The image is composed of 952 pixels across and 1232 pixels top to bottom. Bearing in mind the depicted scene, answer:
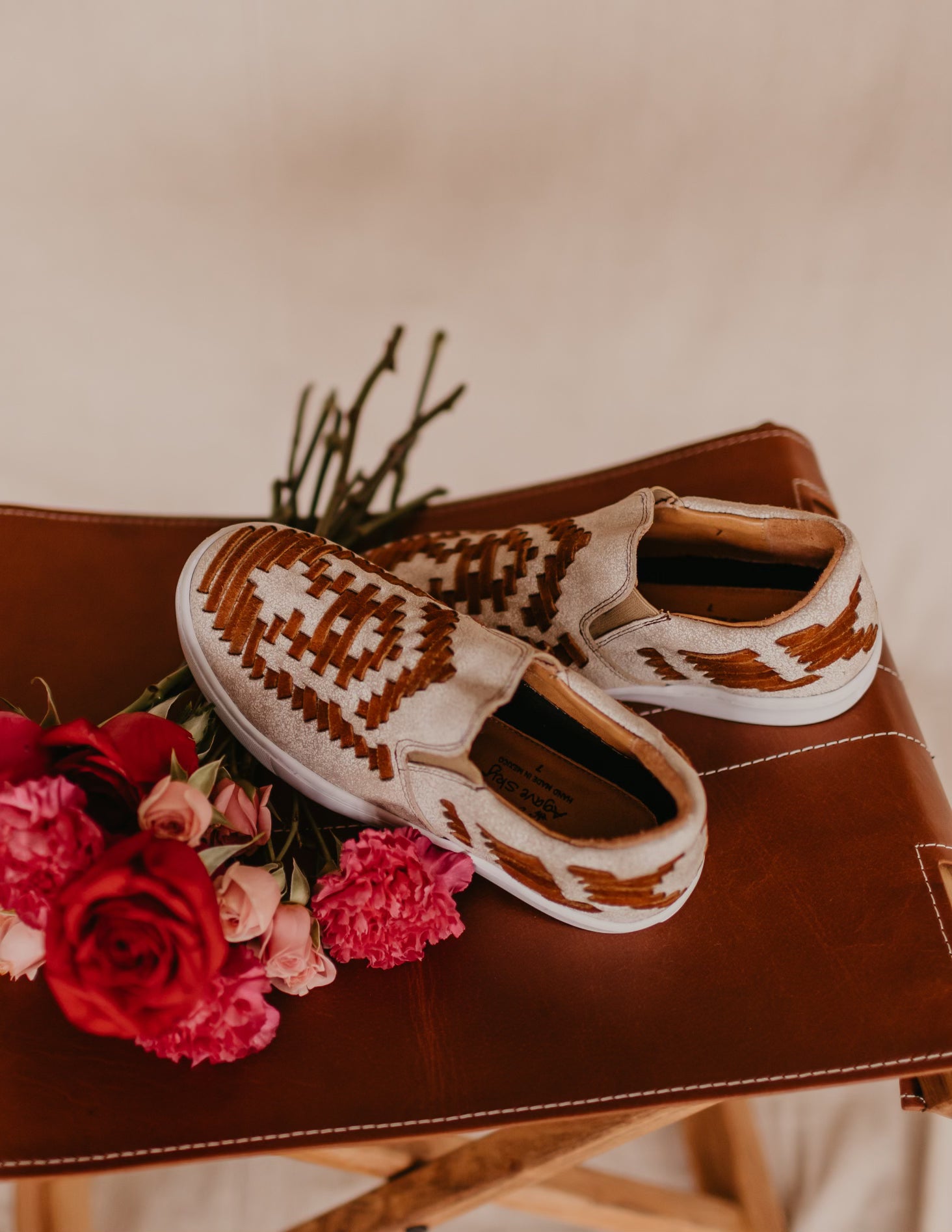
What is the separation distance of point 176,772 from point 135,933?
0.10 metres

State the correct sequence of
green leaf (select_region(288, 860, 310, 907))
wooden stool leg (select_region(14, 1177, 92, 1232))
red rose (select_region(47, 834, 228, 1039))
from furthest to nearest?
wooden stool leg (select_region(14, 1177, 92, 1232))
green leaf (select_region(288, 860, 310, 907))
red rose (select_region(47, 834, 228, 1039))

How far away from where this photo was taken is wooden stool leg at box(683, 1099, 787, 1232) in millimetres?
1065

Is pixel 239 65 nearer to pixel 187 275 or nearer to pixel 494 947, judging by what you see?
pixel 187 275

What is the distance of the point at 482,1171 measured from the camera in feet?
2.84

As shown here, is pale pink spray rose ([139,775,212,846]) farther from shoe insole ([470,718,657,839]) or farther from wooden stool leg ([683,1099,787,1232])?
wooden stool leg ([683,1099,787,1232])

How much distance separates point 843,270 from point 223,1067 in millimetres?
1400

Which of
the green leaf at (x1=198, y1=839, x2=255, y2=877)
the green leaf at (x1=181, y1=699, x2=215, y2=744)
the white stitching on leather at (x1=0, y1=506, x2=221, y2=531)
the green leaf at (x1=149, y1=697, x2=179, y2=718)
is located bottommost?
the green leaf at (x1=198, y1=839, x2=255, y2=877)

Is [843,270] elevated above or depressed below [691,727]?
above

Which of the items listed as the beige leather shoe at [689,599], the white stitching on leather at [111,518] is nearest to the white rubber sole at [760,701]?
the beige leather shoe at [689,599]

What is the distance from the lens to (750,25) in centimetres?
141

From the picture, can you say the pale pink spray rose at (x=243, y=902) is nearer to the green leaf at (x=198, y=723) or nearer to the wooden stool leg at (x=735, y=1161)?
the green leaf at (x=198, y=723)

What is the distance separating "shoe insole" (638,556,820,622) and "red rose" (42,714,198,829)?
412 mm

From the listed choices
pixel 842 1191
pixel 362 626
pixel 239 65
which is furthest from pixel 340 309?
pixel 842 1191

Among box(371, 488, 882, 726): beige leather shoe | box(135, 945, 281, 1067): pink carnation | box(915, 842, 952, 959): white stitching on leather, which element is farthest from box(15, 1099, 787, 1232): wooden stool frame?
box(371, 488, 882, 726): beige leather shoe
